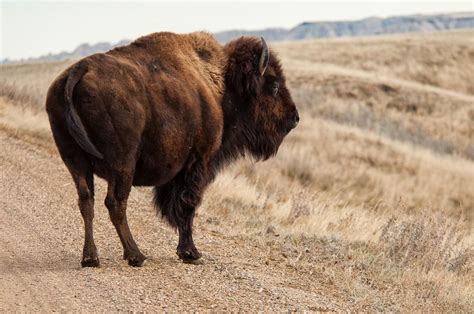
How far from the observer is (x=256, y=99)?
26.0ft

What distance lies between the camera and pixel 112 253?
721 centimetres

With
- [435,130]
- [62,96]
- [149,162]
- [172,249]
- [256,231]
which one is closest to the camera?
[62,96]

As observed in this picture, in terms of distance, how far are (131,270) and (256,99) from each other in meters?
2.39

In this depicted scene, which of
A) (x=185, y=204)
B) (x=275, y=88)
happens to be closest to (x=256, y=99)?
(x=275, y=88)

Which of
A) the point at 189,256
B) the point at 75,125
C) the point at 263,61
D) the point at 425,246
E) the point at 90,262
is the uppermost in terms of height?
the point at 263,61

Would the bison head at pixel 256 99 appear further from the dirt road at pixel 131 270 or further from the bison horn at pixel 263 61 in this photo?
the dirt road at pixel 131 270

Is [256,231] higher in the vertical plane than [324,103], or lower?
higher

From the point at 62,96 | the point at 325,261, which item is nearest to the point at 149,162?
the point at 62,96

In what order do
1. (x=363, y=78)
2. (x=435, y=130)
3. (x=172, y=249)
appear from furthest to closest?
(x=363, y=78) → (x=435, y=130) → (x=172, y=249)

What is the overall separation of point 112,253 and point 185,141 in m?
1.31

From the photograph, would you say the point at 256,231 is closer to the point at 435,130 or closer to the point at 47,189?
the point at 47,189

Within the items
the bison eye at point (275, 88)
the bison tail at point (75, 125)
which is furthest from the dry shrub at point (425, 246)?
the bison tail at point (75, 125)

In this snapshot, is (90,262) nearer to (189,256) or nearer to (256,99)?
(189,256)

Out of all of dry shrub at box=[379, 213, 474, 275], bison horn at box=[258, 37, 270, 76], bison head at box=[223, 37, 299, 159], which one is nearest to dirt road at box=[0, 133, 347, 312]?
bison head at box=[223, 37, 299, 159]
